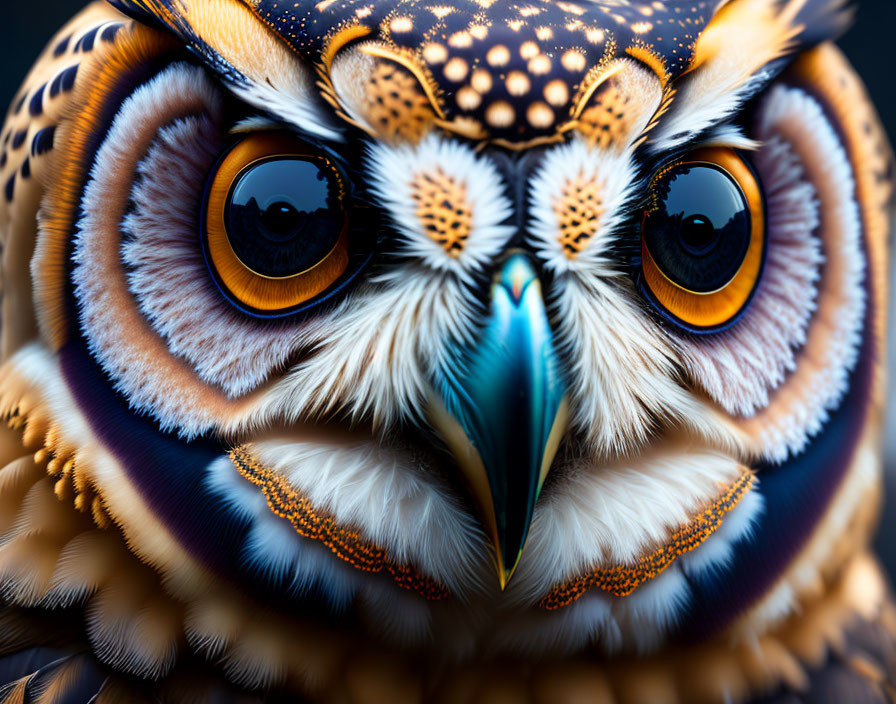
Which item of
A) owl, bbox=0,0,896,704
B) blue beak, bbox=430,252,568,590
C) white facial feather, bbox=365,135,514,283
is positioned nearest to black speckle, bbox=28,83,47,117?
owl, bbox=0,0,896,704

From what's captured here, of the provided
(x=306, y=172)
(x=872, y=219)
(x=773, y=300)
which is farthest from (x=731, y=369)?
(x=306, y=172)

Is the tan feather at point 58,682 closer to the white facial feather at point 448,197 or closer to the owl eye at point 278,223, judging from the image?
the owl eye at point 278,223

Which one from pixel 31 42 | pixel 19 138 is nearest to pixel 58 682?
pixel 19 138

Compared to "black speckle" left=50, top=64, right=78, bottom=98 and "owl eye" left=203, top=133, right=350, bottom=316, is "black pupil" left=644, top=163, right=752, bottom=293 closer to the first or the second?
"owl eye" left=203, top=133, right=350, bottom=316

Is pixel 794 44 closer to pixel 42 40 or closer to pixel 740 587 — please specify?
pixel 740 587

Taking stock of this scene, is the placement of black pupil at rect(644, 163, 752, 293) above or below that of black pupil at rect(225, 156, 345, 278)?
above
